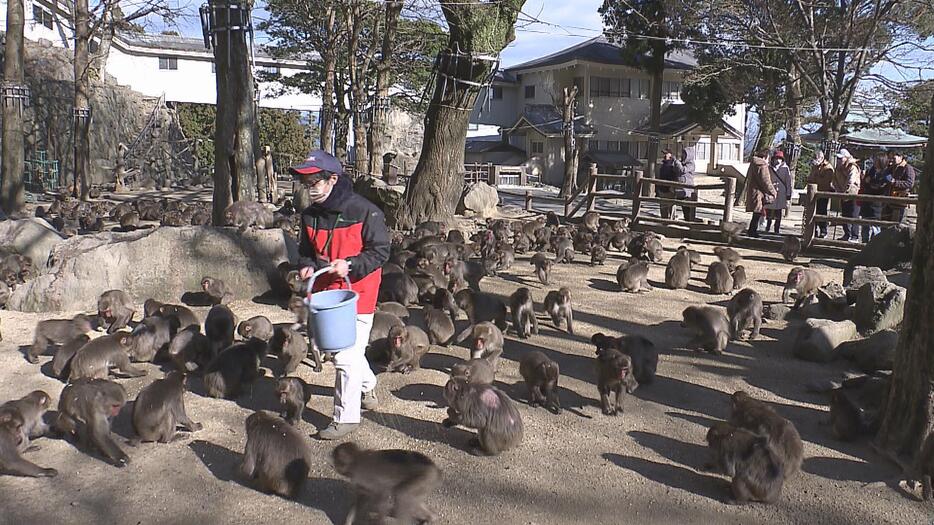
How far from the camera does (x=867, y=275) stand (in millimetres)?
Answer: 8812

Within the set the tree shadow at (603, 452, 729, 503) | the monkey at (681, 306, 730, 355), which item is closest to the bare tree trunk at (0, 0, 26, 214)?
the monkey at (681, 306, 730, 355)

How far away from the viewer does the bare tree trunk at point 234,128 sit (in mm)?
11125

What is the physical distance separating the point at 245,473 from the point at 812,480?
3.48 m

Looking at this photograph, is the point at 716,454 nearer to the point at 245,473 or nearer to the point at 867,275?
the point at 245,473

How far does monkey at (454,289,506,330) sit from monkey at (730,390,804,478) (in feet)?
10.7

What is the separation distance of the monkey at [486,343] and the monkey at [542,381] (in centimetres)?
56

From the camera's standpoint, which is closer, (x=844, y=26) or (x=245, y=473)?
(x=245, y=473)

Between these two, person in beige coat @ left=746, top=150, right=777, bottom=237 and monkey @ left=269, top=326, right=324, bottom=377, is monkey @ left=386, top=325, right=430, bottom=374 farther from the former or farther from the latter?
person in beige coat @ left=746, top=150, right=777, bottom=237

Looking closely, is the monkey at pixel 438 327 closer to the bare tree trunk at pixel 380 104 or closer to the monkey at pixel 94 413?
the monkey at pixel 94 413

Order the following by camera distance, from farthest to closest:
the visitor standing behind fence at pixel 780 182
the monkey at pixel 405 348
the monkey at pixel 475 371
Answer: the visitor standing behind fence at pixel 780 182 → the monkey at pixel 405 348 → the monkey at pixel 475 371

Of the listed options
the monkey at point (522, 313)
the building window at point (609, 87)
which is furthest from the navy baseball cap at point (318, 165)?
the building window at point (609, 87)

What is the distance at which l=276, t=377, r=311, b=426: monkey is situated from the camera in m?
5.07

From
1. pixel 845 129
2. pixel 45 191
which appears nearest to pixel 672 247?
pixel 45 191

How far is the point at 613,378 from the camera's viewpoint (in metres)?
5.53
